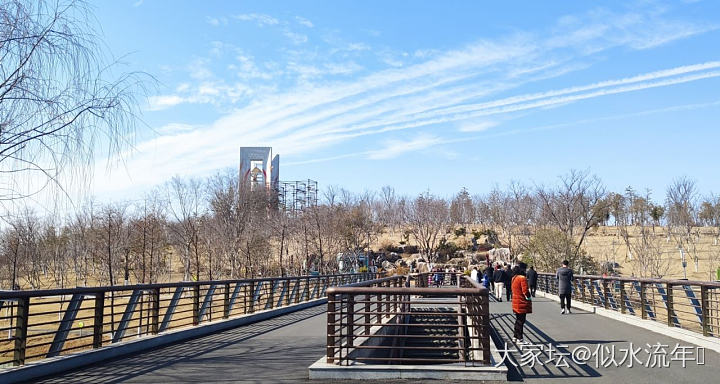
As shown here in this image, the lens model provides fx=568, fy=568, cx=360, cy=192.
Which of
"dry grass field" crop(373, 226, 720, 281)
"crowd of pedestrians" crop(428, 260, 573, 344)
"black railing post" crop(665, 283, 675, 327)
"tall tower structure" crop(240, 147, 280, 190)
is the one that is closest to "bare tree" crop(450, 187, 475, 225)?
"dry grass field" crop(373, 226, 720, 281)

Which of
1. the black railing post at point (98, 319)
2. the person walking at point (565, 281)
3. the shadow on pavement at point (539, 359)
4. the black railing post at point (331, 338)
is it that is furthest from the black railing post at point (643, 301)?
the black railing post at point (98, 319)

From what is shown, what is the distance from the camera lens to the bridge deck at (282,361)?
25.9 ft

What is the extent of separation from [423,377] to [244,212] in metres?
45.2

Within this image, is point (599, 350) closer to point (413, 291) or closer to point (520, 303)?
point (520, 303)

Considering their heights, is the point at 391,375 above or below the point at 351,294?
below

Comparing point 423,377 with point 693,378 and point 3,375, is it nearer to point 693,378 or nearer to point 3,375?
point 693,378

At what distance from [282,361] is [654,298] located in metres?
13.5

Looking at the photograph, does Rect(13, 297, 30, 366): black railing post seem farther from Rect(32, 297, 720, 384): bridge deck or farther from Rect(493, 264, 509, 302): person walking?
Rect(493, 264, 509, 302): person walking

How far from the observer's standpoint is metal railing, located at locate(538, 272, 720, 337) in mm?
11234

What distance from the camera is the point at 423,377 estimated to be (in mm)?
7910

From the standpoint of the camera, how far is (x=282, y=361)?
928 cm

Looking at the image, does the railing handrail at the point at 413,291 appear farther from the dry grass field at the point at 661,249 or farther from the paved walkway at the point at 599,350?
the dry grass field at the point at 661,249

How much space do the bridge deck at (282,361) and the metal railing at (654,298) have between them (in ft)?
2.48

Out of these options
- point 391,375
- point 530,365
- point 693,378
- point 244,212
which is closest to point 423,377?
point 391,375
